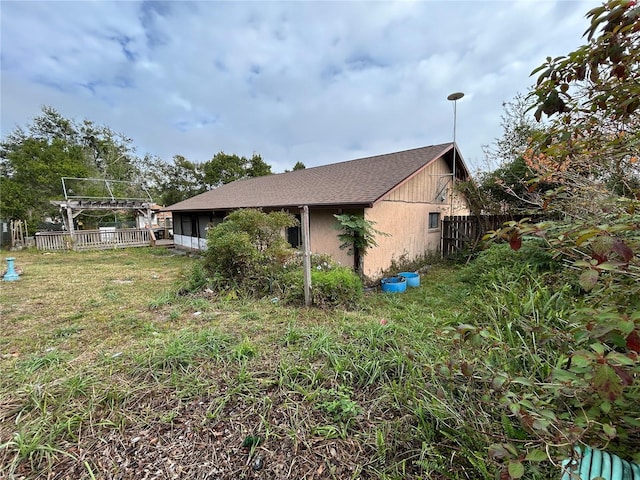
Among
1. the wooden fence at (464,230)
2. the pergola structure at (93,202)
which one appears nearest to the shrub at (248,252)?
the wooden fence at (464,230)

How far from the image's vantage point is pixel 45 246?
14.3m

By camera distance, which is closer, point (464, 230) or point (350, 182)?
point (350, 182)

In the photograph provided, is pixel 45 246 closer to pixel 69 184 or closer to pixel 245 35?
pixel 69 184

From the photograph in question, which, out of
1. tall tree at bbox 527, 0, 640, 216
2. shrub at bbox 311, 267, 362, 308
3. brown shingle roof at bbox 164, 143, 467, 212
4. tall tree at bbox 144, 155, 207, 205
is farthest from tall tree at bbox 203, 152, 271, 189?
tall tree at bbox 527, 0, 640, 216

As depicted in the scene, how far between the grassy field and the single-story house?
363 centimetres

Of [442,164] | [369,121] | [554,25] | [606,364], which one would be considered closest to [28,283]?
[606,364]

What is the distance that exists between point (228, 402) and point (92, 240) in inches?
675

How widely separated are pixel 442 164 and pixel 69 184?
24089 mm

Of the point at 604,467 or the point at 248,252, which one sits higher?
the point at 248,252

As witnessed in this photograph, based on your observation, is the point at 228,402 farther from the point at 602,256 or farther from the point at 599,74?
the point at 599,74

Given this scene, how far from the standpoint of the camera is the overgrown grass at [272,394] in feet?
5.98

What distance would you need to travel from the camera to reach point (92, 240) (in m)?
14.8

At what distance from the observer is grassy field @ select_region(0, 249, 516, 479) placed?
6.07ft

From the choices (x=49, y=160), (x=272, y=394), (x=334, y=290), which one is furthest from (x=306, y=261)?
(x=49, y=160)
